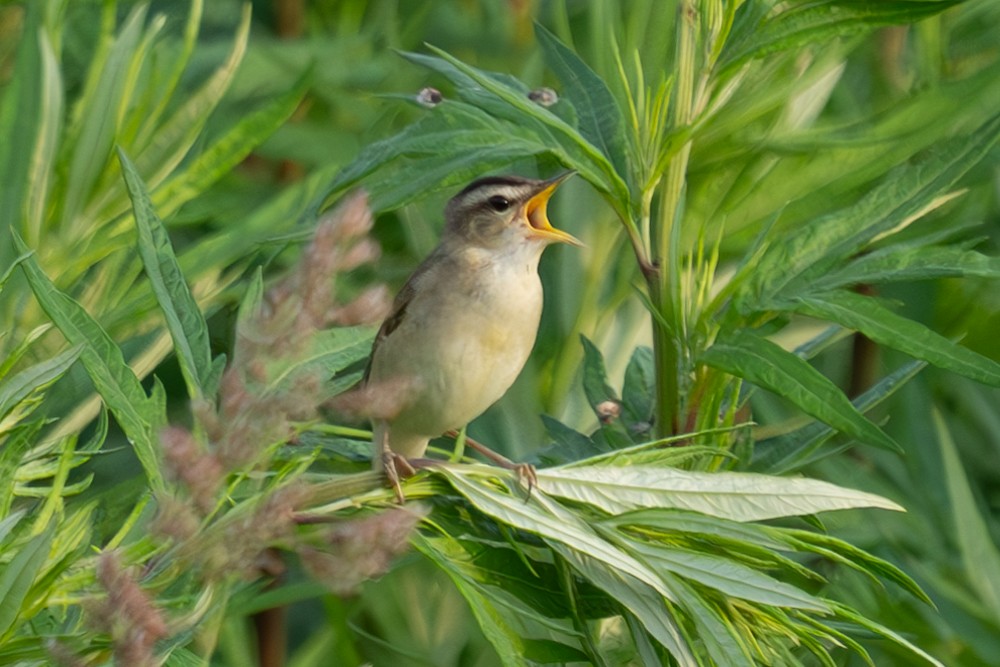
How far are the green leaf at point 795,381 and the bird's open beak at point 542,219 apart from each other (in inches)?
21.5

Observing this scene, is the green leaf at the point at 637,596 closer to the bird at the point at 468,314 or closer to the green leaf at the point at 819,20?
the bird at the point at 468,314

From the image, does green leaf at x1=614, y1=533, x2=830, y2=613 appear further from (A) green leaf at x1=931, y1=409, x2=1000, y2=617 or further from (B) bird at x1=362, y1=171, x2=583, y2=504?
(A) green leaf at x1=931, y1=409, x2=1000, y2=617

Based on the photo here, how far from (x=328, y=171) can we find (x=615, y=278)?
42cm

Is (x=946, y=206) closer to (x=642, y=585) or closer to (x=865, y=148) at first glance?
(x=865, y=148)

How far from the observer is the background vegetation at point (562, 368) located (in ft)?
3.70

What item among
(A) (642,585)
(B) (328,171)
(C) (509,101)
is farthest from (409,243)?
(A) (642,585)

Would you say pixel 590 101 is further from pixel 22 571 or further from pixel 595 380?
pixel 22 571

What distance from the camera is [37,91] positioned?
1923 mm

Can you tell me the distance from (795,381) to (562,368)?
0.78 meters

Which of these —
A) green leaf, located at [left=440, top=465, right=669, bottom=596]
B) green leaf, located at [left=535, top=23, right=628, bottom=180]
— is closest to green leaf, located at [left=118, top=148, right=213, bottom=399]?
green leaf, located at [left=440, top=465, right=669, bottom=596]

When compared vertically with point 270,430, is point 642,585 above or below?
below

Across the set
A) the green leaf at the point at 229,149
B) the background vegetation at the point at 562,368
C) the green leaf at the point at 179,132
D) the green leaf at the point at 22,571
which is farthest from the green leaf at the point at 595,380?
the green leaf at the point at 22,571

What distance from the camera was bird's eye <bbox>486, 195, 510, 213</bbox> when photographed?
2.06m

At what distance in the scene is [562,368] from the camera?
84.8 inches
